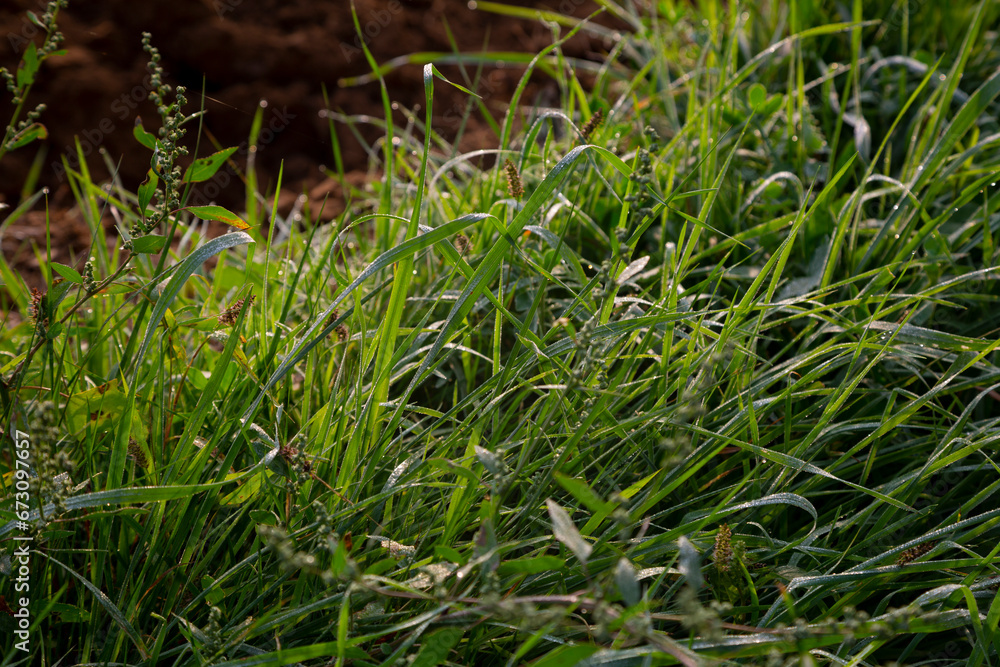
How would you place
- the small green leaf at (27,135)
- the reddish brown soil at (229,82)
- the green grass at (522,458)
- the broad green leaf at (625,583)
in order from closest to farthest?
the broad green leaf at (625,583)
the green grass at (522,458)
the small green leaf at (27,135)
the reddish brown soil at (229,82)

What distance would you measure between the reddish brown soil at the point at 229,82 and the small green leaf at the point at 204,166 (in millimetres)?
1096

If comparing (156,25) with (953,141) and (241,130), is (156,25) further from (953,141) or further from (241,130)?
(953,141)

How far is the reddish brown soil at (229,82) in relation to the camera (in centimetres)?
225

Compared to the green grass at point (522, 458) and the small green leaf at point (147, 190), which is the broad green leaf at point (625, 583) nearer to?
the green grass at point (522, 458)

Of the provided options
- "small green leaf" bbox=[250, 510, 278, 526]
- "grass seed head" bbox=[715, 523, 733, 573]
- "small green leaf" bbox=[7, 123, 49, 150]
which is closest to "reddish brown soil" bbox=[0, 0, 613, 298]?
"small green leaf" bbox=[7, 123, 49, 150]

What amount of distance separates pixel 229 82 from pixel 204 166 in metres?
1.65

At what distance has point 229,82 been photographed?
2469 mm

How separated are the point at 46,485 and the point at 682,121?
191cm

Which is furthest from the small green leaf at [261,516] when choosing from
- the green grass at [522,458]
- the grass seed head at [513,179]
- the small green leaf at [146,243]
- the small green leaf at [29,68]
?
the small green leaf at [29,68]

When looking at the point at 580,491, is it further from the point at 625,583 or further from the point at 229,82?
the point at 229,82

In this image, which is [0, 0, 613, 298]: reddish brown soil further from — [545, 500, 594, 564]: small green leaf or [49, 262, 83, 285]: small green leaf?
[545, 500, 594, 564]: small green leaf

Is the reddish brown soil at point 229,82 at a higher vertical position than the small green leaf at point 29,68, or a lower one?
lower

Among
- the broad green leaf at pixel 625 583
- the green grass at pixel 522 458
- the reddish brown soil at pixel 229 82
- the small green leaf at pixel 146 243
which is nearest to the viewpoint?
the broad green leaf at pixel 625 583

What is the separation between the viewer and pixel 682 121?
2203 mm
